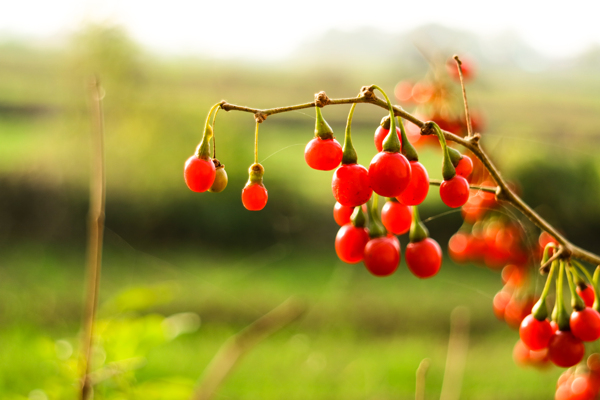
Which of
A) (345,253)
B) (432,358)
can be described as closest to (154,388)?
(345,253)

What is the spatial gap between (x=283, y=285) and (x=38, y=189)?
1.70 metres

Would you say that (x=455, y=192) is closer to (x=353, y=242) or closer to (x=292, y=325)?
(x=353, y=242)

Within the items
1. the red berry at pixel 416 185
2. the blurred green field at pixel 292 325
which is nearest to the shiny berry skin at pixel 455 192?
the red berry at pixel 416 185

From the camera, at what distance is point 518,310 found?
2.15 ft

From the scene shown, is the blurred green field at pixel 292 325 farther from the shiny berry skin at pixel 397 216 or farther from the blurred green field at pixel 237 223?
the shiny berry skin at pixel 397 216

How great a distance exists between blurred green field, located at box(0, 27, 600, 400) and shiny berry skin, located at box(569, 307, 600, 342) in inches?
36.6

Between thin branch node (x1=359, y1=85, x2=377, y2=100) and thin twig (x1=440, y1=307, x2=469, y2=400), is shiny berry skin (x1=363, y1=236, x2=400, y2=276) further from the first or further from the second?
thin twig (x1=440, y1=307, x2=469, y2=400)

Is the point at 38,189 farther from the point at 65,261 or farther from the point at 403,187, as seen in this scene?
the point at 403,187

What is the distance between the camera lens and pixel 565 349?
40 cm

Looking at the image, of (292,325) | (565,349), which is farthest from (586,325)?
(292,325)

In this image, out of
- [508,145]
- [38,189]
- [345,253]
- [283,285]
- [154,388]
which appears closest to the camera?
[345,253]

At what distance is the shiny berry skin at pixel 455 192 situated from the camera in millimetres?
334

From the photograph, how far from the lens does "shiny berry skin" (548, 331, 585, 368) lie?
0.40 metres

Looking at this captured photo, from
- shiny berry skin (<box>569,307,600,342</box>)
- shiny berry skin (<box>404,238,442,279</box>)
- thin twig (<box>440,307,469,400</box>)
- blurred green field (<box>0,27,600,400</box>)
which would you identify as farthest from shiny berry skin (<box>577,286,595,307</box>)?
blurred green field (<box>0,27,600,400</box>)
